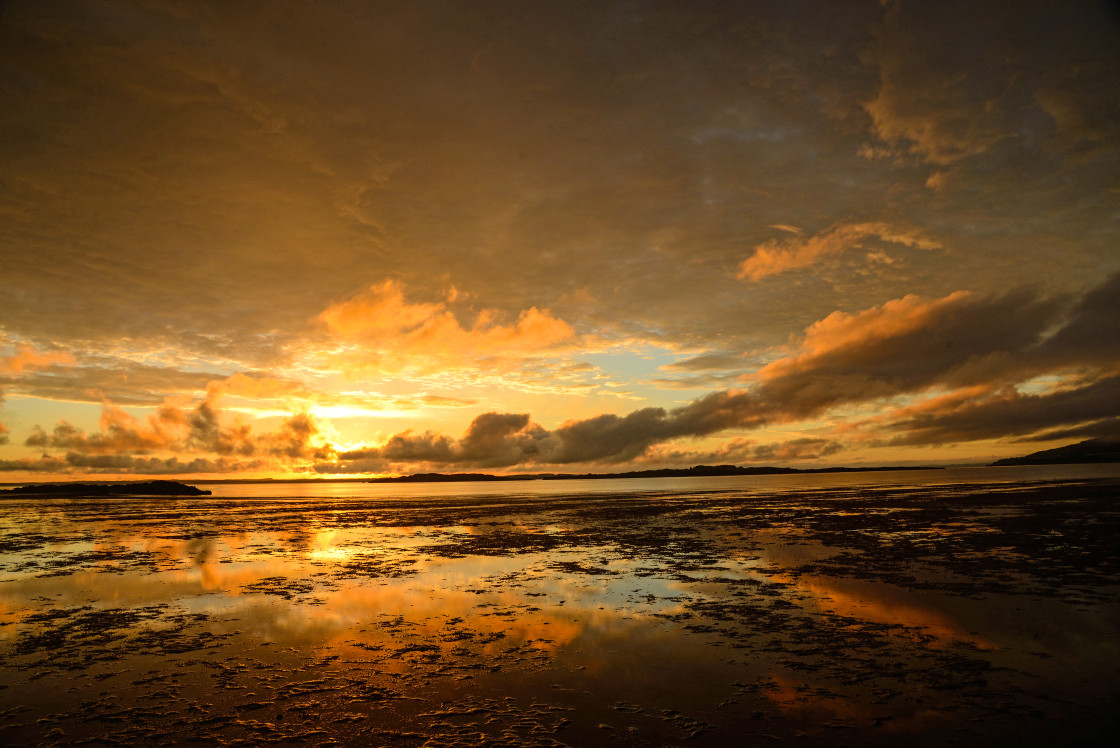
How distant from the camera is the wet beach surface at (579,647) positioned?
7.82 metres

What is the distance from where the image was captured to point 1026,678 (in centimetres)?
902

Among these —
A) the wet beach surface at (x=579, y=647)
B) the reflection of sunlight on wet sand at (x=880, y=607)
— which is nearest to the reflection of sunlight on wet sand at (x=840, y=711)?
the wet beach surface at (x=579, y=647)

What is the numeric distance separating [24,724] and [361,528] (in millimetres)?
31802

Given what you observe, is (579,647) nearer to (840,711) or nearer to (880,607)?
(840,711)

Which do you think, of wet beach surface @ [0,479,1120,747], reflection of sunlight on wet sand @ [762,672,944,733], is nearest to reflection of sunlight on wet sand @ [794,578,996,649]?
wet beach surface @ [0,479,1120,747]

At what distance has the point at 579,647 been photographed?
11.3 meters

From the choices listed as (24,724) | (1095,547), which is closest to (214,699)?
(24,724)

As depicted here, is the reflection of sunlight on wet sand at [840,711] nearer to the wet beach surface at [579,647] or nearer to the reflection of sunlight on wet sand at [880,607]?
the wet beach surface at [579,647]

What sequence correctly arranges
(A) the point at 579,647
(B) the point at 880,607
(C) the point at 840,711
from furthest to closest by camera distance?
(B) the point at 880,607 < (A) the point at 579,647 < (C) the point at 840,711

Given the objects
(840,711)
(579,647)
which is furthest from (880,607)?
(579,647)

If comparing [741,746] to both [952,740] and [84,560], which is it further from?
[84,560]

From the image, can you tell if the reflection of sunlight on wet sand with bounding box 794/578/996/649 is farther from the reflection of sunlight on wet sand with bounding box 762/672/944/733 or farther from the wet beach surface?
the reflection of sunlight on wet sand with bounding box 762/672/944/733

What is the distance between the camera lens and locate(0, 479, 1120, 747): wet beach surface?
7816 mm

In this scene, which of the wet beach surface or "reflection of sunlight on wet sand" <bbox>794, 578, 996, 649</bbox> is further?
"reflection of sunlight on wet sand" <bbox>794, 578, 996, 649</bbox>
